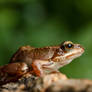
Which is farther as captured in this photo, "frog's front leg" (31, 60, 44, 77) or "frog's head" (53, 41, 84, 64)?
"frog's head" (53, 41, 84, 64)

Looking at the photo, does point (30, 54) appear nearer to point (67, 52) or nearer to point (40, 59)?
point (40, 59)

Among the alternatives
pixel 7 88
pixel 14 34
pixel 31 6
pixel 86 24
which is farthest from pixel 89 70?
pixel 7 88

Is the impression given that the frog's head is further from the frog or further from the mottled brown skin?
the mottled brown skin


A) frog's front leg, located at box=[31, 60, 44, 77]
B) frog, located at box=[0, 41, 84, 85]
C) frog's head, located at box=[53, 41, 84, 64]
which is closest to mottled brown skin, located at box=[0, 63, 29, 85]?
frog, located at box=[0, 41, 84, 85]

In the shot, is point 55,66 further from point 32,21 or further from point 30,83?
point 32,21

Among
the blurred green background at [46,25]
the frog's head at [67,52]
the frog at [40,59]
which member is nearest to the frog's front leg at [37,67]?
the frog at [40,59]

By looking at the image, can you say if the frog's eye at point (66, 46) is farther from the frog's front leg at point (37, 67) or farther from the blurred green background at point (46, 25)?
the blurred green background at point (46, 25)

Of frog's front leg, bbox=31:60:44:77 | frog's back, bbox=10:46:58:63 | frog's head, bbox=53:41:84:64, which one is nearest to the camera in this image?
frog's front leg, bbox=31:60:44:77

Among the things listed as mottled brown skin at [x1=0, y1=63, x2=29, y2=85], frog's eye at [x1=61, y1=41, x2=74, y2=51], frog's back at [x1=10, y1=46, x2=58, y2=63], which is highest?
frog's eye at [x1=61, y1=41, x2=74, y2=51]
